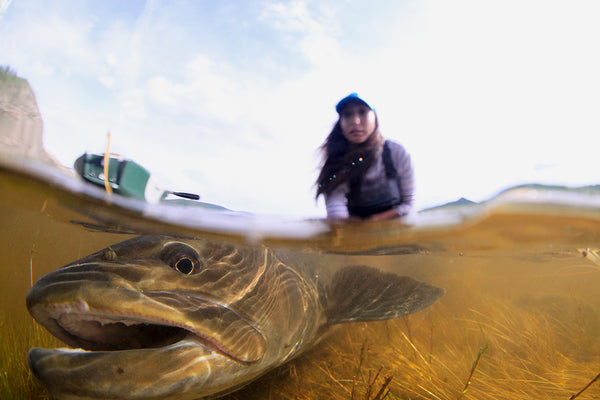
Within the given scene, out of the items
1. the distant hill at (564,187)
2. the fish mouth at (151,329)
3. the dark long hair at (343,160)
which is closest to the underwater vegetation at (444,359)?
the fish mouth at (151,329)

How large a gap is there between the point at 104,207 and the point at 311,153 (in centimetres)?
356

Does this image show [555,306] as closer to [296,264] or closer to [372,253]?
[372,253]

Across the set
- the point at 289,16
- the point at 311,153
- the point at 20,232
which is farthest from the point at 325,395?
the point at 20,232

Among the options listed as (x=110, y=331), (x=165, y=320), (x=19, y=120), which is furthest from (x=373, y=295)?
(x=19, y=120)

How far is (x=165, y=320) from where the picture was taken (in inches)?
93.0

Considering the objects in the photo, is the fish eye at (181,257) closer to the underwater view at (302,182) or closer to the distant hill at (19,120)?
Result: the underwater view at (302,182)

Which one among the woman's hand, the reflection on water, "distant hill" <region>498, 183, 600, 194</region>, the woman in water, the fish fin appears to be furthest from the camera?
the woman's hand

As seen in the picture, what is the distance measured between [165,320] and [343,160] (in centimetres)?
340

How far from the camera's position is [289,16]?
5.57 m

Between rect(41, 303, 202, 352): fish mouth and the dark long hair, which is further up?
the dark long hair

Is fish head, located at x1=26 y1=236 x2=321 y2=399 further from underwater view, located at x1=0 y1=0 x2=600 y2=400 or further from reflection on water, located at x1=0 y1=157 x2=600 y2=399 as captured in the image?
reflection on water, located at x1=0 y1=157 x2=600 y2=399

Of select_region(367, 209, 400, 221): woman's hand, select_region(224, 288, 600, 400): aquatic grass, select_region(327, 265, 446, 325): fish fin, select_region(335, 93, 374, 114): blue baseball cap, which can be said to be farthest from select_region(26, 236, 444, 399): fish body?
select_region(335, 93, 374, 114): blue baseball cap

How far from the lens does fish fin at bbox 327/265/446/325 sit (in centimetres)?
445

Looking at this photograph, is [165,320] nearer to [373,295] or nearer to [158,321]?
[158,321]
